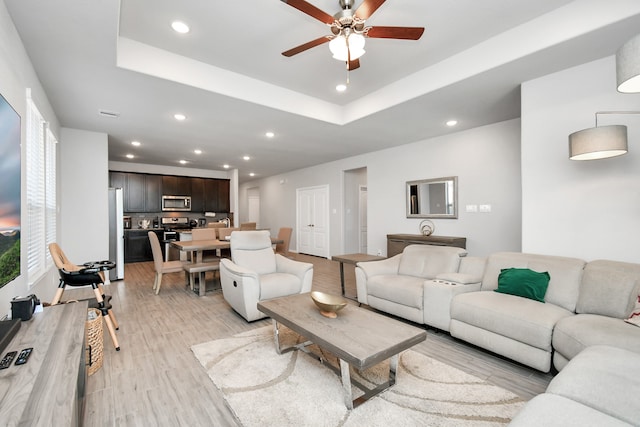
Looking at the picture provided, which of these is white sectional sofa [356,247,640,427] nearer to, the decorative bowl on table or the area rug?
the area rug

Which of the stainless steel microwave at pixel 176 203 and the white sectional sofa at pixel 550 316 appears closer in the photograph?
the white sectional sofa at pixel 550 316

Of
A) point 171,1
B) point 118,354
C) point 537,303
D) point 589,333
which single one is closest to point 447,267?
point 537,303

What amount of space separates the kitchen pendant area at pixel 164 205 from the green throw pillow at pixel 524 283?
272 inches

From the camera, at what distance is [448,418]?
1731 mm

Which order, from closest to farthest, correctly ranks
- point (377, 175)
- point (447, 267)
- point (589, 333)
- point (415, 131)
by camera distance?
point (589, 333), point (447, 267), point (415, 131), point (377, 175)

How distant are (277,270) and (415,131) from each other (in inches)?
131

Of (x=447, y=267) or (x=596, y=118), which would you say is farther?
(x=447, y=267)

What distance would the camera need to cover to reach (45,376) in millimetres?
1199

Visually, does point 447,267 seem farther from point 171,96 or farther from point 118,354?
point 171,96

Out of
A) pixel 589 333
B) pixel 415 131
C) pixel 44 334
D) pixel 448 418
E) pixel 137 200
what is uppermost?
pixel 415 131

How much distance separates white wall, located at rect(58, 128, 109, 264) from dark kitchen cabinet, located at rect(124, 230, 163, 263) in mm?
2625

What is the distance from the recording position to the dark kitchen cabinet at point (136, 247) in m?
7.42

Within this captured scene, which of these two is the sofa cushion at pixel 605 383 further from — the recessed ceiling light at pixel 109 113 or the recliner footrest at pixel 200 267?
the recessed ceiling light at pixel 109 113

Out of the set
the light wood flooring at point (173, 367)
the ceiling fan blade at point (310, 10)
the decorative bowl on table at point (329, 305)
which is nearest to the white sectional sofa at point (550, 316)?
the light wood flooring at point (173, 367)
